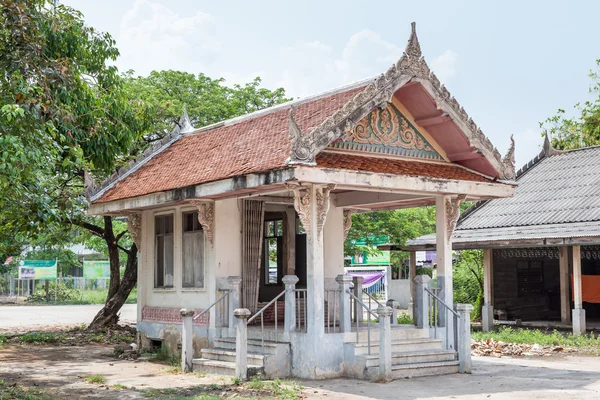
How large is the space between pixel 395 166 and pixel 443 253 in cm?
209

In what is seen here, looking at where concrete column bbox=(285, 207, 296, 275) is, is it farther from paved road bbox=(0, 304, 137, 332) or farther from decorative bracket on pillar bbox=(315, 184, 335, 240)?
paved road bbox=(0, 304, 137, 332)

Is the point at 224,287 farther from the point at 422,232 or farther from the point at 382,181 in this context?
the point at 422,232

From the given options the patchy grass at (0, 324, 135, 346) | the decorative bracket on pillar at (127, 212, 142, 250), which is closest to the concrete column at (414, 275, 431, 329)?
the decorative bracket on pillar at (127, 212, 142, 250)

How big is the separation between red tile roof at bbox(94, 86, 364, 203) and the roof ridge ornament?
2931mm

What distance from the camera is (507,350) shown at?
17250 millimetres

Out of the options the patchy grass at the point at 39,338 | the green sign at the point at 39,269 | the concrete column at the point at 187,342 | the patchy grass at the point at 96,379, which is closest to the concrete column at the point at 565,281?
the concrete column at the point at 187,342

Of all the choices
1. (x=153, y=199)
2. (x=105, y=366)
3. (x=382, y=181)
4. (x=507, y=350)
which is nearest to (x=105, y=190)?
(x=153, y=199)

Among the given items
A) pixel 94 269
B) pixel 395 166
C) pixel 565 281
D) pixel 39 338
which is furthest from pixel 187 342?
pixel 94 269

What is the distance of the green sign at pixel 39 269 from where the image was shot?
43281mm

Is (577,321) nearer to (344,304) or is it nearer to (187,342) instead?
(344,304)

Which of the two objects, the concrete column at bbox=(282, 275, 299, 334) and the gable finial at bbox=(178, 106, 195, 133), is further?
the gable finial at bbox=(178, 106, 195, 133)

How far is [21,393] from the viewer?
36.8 ft

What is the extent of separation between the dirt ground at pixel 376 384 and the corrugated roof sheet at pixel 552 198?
20.4ft

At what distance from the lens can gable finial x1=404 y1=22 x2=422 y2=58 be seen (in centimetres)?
1327
